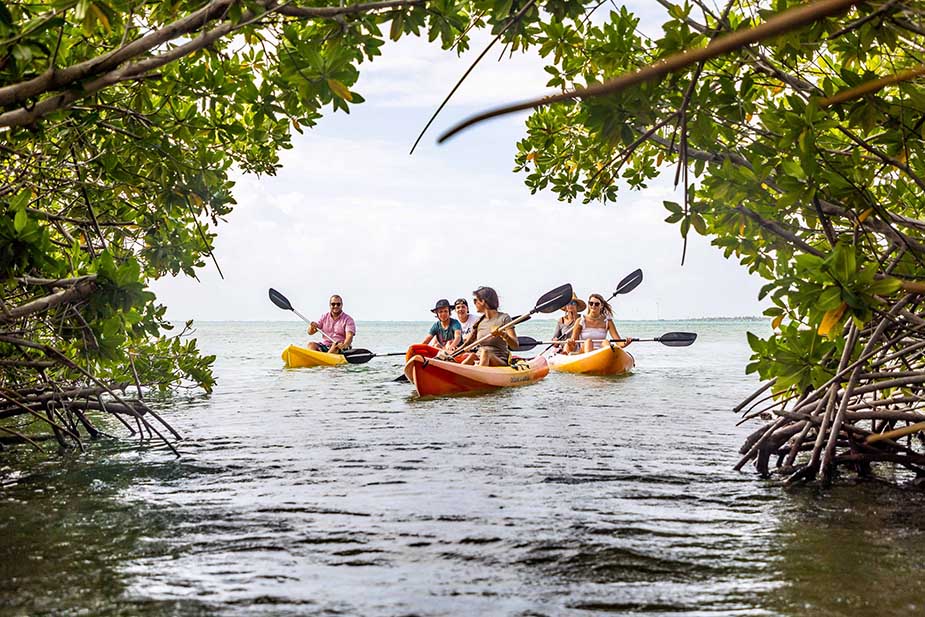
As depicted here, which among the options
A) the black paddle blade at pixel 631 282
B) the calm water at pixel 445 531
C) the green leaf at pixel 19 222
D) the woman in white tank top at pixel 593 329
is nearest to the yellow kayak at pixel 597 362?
the woman in white tank top at pixel 593 329

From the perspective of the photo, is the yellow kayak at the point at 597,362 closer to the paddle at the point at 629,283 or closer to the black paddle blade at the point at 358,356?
the paddle at the point at 629,283

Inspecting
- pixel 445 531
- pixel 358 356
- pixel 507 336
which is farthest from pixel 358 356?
pixel 445 531

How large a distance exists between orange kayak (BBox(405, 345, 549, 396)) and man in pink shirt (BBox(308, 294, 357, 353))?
6.91 metres

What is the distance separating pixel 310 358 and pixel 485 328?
6548 mm

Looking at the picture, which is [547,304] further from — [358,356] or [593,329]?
[358,356]

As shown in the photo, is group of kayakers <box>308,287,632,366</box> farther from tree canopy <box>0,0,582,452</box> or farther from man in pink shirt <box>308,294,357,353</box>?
tree canopy <box>0,0,582,452</box>

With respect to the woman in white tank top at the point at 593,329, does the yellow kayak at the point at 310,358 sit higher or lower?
lower

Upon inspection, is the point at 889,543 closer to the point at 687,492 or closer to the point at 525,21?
the point at 687,492

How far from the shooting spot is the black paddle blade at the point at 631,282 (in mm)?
14773

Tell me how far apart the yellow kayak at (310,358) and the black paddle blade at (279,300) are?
143cm

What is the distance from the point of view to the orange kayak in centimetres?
1232

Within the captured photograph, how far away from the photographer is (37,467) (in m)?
6.50

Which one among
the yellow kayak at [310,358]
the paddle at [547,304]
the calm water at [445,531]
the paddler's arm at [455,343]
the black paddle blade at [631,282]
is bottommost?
the calm water at [445,531]

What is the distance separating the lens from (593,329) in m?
17.7
